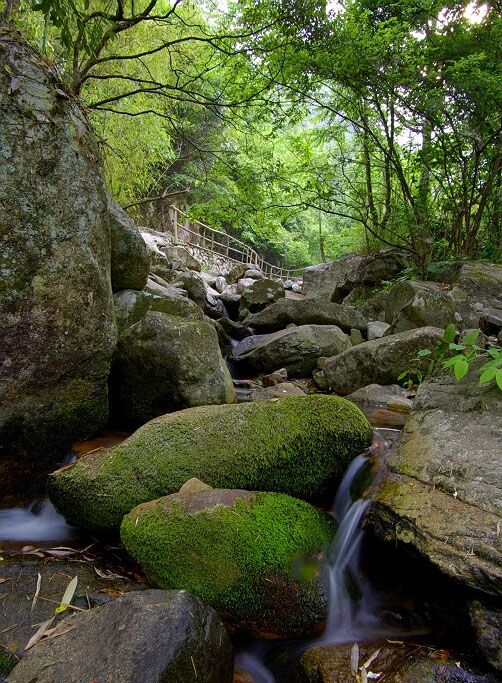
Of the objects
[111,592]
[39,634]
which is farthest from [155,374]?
[39,634]

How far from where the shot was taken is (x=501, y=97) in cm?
607

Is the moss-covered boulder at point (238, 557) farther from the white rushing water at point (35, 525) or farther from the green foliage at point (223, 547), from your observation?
the white rushing water at point (35, 525)

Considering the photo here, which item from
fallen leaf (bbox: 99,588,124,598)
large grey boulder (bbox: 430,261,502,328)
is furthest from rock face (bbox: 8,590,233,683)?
→ large grey boulder (bbox: 430,261,502,328)

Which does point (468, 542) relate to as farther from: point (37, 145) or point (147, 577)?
point (37, 145)

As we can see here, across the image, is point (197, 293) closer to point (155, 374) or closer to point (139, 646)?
point (155, 374)

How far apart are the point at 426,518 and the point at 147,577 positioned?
4.84 ft

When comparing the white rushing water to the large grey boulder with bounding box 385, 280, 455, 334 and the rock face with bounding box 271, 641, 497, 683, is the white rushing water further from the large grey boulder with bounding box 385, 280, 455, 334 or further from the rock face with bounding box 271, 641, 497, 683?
the large grey boulder with bounding box 385, 280, 455, 334

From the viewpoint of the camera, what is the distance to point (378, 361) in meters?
5.35

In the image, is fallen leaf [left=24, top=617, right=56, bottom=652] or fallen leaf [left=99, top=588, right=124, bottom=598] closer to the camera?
fallen leaf [left=24, top=617, right=56, bottom=652]

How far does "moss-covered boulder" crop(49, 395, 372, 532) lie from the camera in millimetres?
2617

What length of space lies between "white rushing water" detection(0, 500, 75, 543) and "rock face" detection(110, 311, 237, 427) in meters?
1.02

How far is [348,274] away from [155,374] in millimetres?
9174

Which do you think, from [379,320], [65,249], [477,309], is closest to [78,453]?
[65,249]

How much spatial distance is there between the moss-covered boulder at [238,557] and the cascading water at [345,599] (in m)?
0.08
